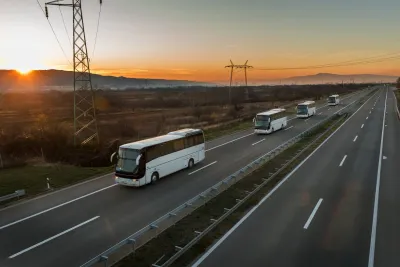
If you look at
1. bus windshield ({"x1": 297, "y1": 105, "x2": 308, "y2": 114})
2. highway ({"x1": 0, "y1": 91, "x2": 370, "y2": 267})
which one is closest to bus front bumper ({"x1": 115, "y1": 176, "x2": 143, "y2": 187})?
highway ({"x1": 0, "y1": 91, "x2": 370, "y2": 267})

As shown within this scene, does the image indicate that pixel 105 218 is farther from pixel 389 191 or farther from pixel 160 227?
pixel 389 191

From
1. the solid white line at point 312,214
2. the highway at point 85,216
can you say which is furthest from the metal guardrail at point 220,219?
the solid white line at point 312,214

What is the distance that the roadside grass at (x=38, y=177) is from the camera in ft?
66.9

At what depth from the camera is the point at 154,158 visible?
21.3 meters

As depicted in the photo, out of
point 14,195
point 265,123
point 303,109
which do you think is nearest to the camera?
point 14,195

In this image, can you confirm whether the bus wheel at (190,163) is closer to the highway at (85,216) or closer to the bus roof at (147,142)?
the highway at (85,216)

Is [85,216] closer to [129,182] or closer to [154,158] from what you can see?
[129,182]

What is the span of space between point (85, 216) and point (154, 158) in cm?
642

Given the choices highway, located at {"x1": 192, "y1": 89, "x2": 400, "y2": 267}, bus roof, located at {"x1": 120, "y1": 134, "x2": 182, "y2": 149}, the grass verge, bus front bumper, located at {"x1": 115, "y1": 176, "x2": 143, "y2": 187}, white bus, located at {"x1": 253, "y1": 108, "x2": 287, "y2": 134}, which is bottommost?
highway, located at {"x1": 192, "y1": 89, "x2": 400, "y2": 267}

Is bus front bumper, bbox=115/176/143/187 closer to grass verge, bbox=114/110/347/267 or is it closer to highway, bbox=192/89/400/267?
grass verge, bbox=114/110/347/267

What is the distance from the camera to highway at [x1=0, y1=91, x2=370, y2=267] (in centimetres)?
1250

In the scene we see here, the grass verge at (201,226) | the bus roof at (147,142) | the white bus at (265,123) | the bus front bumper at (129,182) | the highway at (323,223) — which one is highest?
the bus roof at (147,142)

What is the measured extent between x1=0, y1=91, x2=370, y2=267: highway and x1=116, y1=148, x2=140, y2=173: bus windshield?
1.36 metres

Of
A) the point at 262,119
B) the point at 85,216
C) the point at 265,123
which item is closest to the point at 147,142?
the point at 85,216
